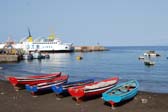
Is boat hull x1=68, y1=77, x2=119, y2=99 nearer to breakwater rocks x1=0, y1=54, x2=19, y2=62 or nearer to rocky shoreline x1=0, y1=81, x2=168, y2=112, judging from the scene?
rocky shoreline x1=0, y1=81, x2=168, y2=112

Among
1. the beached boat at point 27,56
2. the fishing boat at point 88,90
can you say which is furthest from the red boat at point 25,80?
the beached boat at point 27,56

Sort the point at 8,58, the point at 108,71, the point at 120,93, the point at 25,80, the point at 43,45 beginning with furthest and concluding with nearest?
the point at 43,45 → the point at 8,58 → the point at 108,71 → the point at 25,80 → the point at 120,93

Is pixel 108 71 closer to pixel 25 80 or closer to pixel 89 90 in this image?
pixel 25 80

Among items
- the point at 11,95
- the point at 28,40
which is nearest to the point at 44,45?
the point at 28,40

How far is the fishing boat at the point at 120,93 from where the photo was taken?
18281 millimetres

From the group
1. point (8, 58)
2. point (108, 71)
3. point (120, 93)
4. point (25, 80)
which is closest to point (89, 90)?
point (120, 93)

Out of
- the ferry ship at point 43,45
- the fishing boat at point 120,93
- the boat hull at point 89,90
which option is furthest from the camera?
the ferry ship at point 43,45

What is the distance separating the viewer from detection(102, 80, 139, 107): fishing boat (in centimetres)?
1828

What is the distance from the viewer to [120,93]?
19812mm

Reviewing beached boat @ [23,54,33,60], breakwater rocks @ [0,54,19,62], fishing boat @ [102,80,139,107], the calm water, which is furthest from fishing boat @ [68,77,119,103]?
beached boat @ [23,54,33,60]

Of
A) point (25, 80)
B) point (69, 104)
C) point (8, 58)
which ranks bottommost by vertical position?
point (8, 58)

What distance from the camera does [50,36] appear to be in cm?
13125

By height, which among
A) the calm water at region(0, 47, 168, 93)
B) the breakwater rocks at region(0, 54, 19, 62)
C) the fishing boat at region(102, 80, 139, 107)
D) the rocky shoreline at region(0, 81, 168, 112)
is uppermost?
the fishing boat at region(102, 80, 139, 107)

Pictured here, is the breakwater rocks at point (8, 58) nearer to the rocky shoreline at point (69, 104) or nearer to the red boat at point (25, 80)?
the red boat at point (25, 80)
